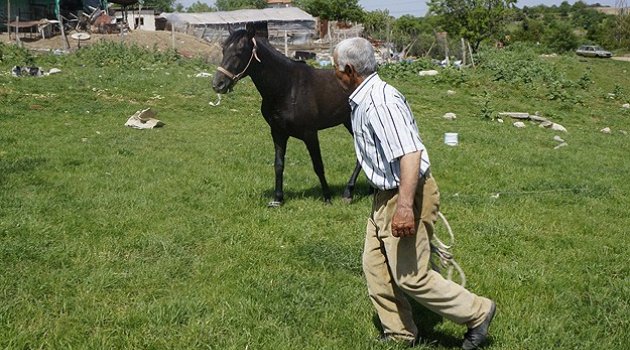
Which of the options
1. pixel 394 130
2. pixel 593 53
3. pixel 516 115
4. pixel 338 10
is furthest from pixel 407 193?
pixel 338 10

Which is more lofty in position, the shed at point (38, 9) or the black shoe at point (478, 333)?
the shed at point (38, 9)

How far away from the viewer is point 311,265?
577cm

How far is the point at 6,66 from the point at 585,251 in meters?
21.3

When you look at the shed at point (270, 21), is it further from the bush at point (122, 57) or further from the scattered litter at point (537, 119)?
the scattered litter at point (537, 119)

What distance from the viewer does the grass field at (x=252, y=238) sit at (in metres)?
4.48

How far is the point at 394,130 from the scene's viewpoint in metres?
3.70

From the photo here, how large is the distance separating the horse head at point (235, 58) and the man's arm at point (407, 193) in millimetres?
3929

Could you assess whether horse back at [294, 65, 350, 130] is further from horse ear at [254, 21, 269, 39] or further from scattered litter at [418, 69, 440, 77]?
scattered litter at [418, 69, 440, 77]

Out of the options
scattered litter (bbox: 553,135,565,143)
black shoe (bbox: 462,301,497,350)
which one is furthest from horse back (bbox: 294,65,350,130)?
scattered litter (bbox: 553,135,565,143)

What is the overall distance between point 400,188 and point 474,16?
1734 inches

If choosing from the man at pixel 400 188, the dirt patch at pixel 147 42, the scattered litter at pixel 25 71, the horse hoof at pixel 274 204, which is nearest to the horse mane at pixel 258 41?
the horse hoof at pixel 274 204

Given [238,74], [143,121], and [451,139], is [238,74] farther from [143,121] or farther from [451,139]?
[143,121]

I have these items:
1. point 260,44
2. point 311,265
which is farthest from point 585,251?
point 260,44

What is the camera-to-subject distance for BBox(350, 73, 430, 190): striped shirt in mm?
3707
